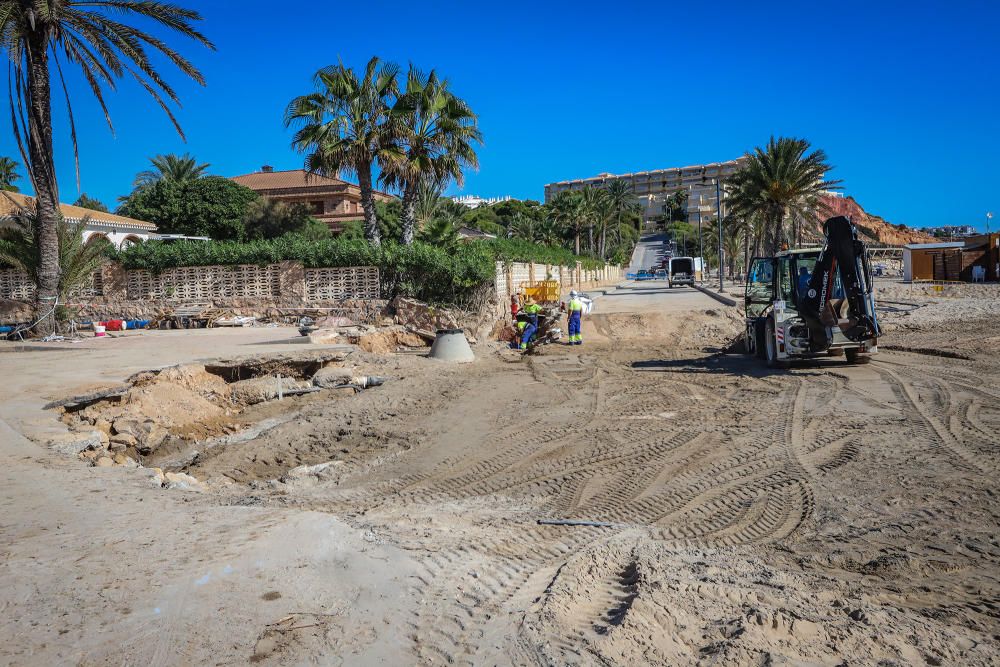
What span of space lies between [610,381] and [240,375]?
273 inches

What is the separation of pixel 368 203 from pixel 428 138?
3.26 m

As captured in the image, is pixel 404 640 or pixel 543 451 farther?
pixel 543 451

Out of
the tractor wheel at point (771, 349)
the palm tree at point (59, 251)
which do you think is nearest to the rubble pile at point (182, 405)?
the tractor wheel at point (771, 349)

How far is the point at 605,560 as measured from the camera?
438cm

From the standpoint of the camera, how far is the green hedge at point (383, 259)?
23891mm

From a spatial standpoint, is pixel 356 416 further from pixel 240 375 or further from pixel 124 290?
pixel 124 290

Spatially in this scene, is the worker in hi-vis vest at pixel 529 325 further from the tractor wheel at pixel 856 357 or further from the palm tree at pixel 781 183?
the palm tree at pixel 781 183

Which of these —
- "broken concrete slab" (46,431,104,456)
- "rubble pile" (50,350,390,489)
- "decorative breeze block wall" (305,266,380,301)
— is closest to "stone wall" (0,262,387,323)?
"decorative breeze block wall" (305,266,380,301)

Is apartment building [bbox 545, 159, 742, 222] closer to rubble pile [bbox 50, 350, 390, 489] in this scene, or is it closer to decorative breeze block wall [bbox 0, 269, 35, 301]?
decorative breeze block wall [bbox 0, 269, 35, 301]

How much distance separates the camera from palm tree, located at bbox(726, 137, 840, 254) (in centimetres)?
3831

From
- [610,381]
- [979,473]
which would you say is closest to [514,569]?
[979,473]

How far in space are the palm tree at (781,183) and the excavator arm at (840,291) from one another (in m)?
29.9

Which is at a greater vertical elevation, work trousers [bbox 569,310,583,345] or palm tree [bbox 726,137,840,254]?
palm tree [bbox 726,137,840,254]

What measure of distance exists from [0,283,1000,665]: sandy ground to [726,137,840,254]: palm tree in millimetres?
31173
